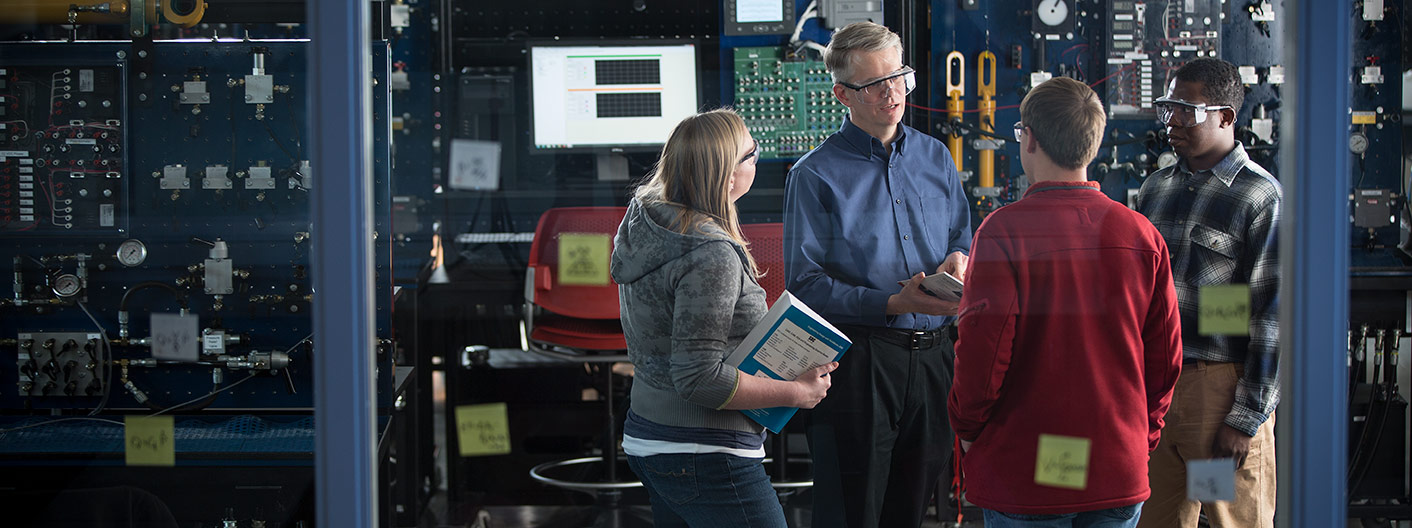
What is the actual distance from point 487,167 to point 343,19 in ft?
6.49

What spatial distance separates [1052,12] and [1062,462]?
221 cm

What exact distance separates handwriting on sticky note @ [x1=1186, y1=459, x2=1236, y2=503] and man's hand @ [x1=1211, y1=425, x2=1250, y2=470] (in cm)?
1

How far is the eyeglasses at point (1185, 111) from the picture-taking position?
222 cm

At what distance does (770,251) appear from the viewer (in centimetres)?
282

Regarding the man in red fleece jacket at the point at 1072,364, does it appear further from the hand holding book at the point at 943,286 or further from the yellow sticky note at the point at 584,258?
the yellow sticky note at the point at 584,258

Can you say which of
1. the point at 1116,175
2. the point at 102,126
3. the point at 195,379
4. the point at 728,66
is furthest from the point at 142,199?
the point at 1116,175

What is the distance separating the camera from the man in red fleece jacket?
5.97 feet

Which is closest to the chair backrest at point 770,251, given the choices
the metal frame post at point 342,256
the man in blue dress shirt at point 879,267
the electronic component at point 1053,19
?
the man in blue dress shirt at point 879,267

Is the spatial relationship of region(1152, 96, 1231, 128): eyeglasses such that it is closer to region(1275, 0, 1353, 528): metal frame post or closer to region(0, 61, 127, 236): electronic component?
region(1275, 0, 1353, 528): metal frame post

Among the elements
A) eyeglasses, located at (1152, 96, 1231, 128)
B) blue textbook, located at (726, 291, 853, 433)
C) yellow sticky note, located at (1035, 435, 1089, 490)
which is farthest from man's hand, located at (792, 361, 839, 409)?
eyeglasses, located at (1152, 96, 1231, 128)

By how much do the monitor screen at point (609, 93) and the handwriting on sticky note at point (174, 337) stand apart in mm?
1469

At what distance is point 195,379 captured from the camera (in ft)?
9.12

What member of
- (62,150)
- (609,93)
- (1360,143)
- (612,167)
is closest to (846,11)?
(609,93)

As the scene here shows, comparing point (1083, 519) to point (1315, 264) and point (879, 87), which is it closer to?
point (1315, 264)
